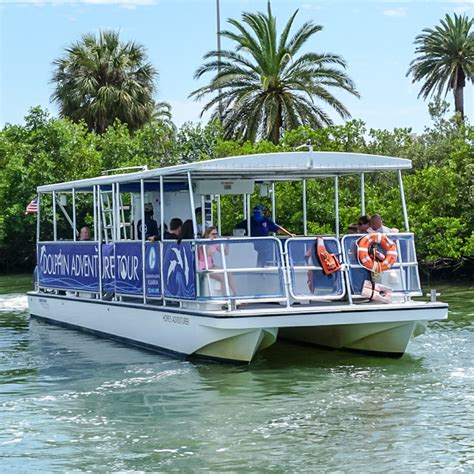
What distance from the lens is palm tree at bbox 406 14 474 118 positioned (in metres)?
52.9

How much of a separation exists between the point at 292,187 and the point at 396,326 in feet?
58.9

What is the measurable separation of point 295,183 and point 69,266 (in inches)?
561

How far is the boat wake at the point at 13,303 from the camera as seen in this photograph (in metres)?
28.7

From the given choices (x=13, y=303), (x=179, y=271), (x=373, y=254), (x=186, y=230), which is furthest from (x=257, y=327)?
(x=13, y=303)

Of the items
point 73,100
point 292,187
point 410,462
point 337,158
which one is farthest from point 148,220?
point 73,100

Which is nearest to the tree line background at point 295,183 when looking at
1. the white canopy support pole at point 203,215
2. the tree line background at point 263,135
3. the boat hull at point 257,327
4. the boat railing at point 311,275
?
the tree line background at point 263,135

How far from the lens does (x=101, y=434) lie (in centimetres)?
1138

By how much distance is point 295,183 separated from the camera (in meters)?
34.5

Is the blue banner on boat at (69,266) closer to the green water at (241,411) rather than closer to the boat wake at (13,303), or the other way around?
the green water at (241,411)

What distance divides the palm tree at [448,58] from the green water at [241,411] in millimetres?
36762

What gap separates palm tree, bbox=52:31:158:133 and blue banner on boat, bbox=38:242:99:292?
30316 millimetres

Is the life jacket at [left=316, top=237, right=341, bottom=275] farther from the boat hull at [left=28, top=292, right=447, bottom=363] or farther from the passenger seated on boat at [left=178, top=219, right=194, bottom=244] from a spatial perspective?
the passenger seated on boat at [left=178, top=219, right=194, bottom=244]

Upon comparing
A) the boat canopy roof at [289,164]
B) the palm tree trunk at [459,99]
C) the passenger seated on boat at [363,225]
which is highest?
the palm tree trunk at [459,99]

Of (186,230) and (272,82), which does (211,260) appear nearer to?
(186,230)
